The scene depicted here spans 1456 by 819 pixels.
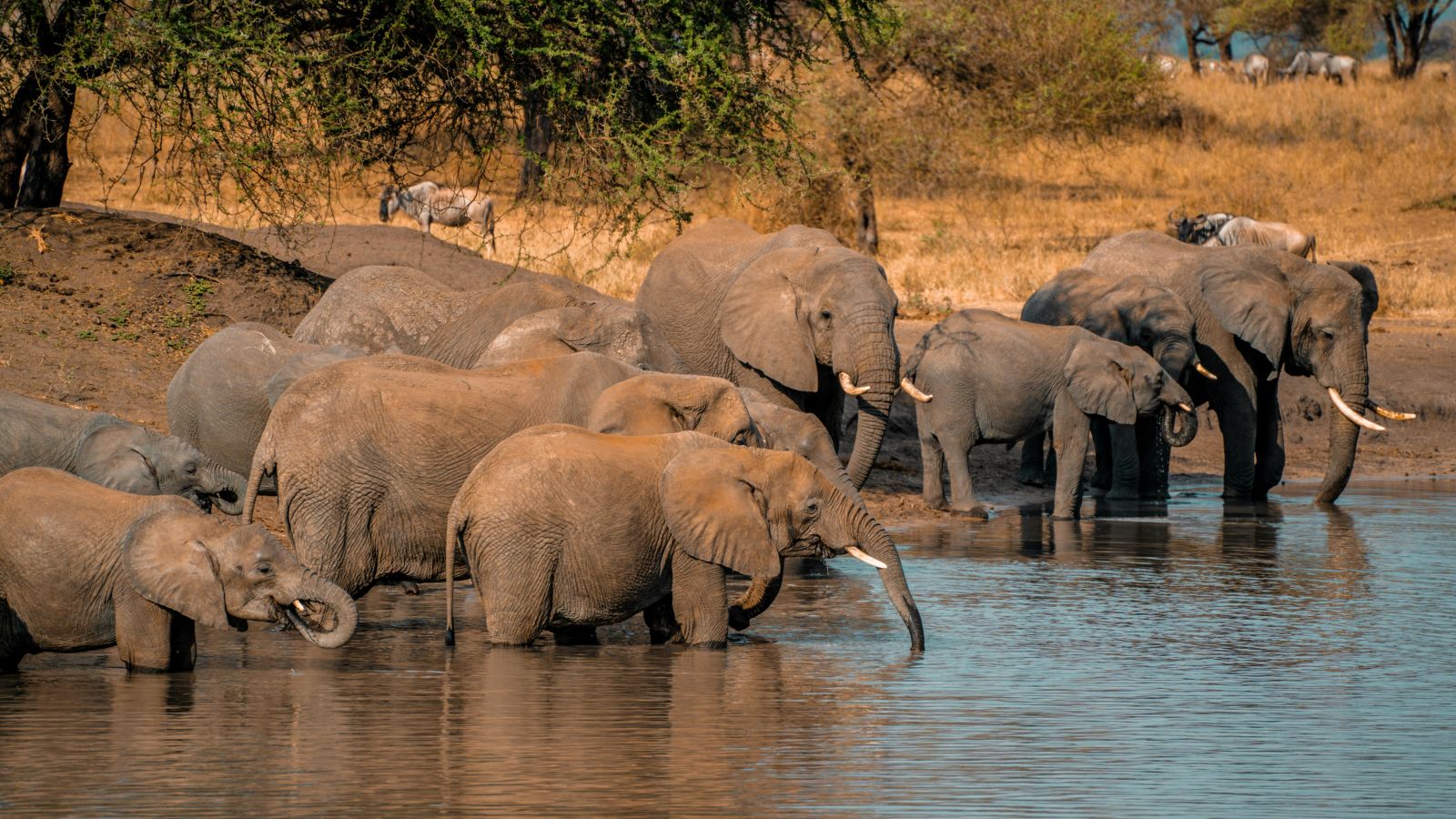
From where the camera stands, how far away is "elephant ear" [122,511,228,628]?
26.5 feet

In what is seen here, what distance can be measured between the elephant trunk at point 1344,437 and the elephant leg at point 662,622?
7.60 metres

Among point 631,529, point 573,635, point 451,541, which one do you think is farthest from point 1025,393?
point 451,541

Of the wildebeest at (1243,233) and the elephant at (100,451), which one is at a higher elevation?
the wildebeest at (1243,233)

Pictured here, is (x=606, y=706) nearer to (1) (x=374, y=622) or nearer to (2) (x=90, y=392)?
(1) (x=374, y=622)

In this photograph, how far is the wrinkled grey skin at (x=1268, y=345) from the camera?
15852mm

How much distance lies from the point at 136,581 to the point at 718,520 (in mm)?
2241

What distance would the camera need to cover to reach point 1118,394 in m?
14.8

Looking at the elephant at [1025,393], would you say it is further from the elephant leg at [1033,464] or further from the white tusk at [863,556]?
the white tusk at [863,556]

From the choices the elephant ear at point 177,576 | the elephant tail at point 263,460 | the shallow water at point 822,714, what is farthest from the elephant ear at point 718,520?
the elephant tail at point 263,460

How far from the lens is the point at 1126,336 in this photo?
53.6ft

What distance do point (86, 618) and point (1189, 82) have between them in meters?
35.2

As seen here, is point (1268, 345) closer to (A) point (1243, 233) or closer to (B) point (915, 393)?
(B) point (915, 393)

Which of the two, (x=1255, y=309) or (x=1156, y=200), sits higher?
(x=1156, y=200)

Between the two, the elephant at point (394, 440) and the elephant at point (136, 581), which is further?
the elephant at point (394, 440)
